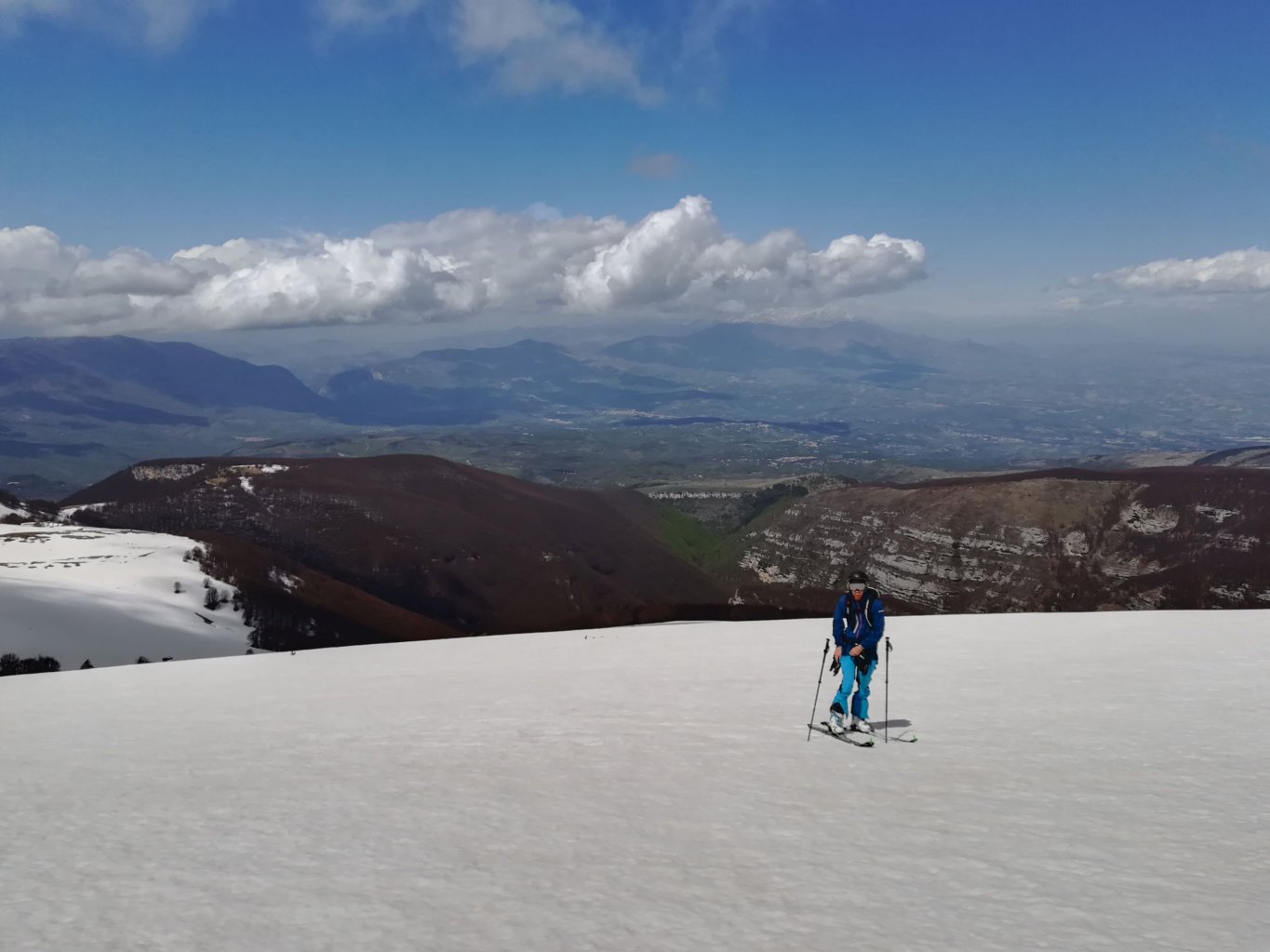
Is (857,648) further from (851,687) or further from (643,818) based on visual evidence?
(643,818)

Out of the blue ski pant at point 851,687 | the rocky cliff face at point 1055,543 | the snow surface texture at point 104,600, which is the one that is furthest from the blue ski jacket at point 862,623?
the rocky cliff face at point 1055,543

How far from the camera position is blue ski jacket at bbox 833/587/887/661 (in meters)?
13.0

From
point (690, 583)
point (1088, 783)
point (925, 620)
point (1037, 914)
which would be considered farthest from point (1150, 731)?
point (690, 583)

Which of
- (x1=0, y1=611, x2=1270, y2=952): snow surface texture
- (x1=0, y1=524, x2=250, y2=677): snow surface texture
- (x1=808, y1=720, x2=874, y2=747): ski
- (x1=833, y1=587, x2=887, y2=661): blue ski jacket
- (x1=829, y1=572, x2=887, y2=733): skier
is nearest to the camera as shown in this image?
(x1=0, y1=611, x2=1270, y2=952): snow surface texture

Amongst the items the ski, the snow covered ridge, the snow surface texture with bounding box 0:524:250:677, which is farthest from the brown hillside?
the ski

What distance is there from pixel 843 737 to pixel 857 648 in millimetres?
1276

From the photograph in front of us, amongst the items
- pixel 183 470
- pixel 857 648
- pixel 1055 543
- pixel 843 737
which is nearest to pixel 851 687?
pixel 857 648

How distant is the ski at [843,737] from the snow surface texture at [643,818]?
0.30 meters

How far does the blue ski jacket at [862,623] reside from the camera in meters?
13.0

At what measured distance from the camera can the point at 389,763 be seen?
451 inches

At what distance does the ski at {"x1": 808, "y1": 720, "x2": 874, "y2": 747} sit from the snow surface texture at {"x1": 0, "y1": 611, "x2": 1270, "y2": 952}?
297 mm

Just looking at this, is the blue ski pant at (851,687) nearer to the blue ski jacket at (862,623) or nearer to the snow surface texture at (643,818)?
the blue ski jacket at (862,623)

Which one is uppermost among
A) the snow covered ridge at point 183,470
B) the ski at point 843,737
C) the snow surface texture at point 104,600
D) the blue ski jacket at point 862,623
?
the snow covered ridge at point 183,470

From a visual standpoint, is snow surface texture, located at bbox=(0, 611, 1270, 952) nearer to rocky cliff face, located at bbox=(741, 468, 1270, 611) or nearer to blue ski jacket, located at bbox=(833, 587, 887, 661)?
blue ski jacket, located at bbox=(833, 587, 887, 661)
